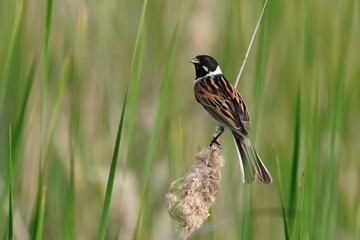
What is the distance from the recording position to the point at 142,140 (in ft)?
12.9

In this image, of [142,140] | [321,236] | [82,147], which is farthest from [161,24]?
[321,236]

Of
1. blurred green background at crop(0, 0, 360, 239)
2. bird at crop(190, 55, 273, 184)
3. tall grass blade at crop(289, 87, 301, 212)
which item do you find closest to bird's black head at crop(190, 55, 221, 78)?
bird at crop(190, 55, 273, 184)

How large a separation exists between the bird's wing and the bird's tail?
116 millimetres

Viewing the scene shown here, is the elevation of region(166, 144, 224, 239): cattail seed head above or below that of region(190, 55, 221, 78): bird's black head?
below

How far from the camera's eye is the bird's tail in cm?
219

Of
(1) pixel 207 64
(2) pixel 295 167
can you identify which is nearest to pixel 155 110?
(1) pixel 207 64

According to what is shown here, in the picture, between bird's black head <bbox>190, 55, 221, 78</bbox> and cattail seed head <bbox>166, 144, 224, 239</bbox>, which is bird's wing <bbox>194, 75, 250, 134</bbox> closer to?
bird's black head <bbox>190, 55, 221, 78</bbox>

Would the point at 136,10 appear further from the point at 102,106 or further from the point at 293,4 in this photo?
the point at 293,4

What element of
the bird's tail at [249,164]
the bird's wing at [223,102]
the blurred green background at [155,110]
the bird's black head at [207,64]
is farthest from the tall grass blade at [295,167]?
the bird's black head at [207,64]

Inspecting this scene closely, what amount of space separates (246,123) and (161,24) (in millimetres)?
1416

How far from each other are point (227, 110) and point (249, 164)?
450mm

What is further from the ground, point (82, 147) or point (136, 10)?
point (136, 10)

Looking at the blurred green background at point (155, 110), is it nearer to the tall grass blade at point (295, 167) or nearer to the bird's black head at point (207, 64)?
the bird's black head at point (207, 64)

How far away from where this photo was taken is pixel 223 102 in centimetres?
275
